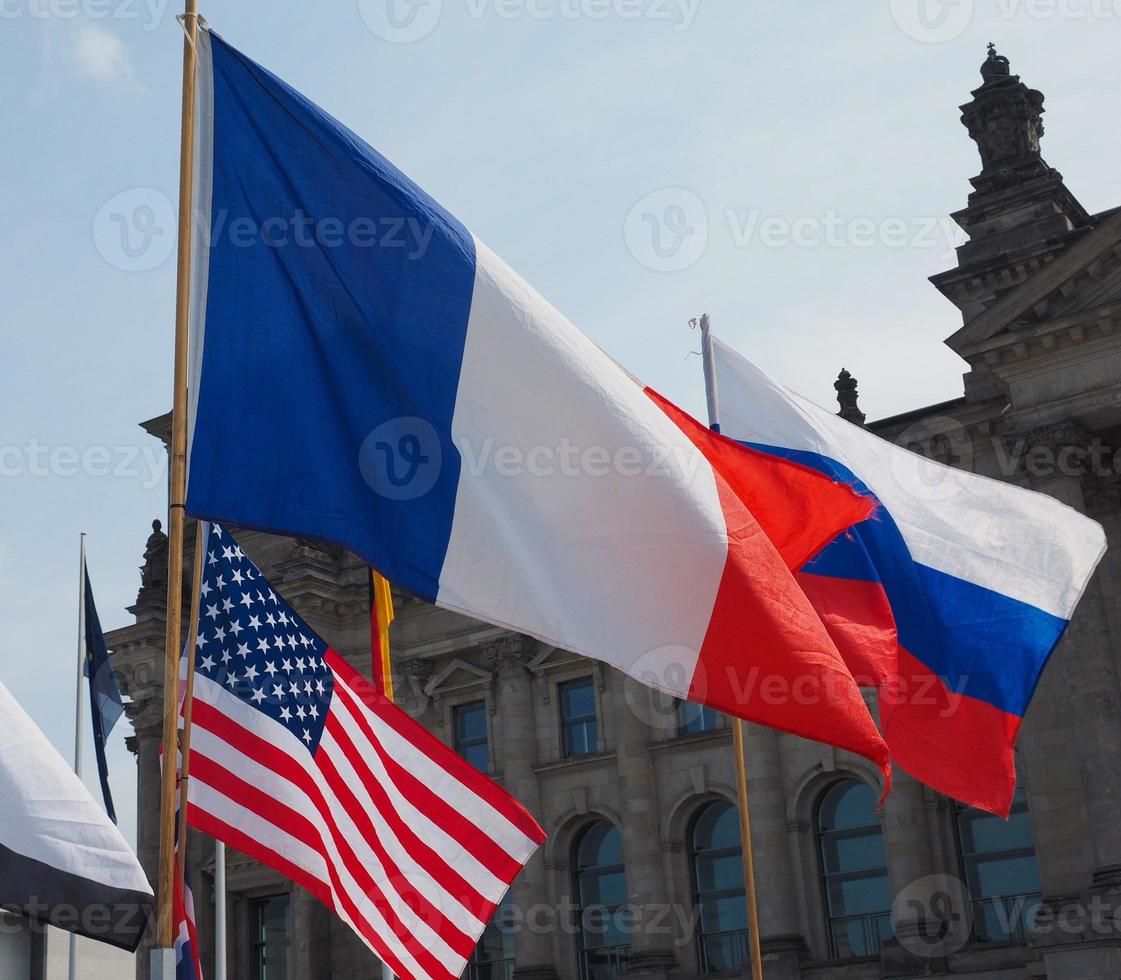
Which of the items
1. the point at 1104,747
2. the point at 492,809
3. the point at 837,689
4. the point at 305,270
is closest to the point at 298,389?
the point at 305,270

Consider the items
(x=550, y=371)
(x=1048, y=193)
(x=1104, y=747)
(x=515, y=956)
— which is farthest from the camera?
(x=515, y=956)

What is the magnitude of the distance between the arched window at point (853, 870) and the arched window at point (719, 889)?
1.87 metres

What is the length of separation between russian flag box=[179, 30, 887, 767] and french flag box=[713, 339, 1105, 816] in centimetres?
291

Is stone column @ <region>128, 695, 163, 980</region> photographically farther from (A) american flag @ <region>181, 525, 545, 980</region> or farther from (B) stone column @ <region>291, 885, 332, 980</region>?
(A) american flag @ <region>181, 525, 545, 980</region>

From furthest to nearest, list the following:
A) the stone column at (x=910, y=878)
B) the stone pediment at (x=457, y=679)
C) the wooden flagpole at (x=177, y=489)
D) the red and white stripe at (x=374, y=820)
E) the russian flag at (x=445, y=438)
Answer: the stone pediment at (x=457, y=679)
the stone column at (x=910, y=878)
the red and white stripe at (x=374, y=820)
the russian flag at (x=445, y=438)
the wooden flagpole at (x=177, y=489)

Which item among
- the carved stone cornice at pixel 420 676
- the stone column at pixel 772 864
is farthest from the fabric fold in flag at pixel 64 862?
the carved stone cornice at pixel 420 676

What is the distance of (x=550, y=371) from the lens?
32.5 feet

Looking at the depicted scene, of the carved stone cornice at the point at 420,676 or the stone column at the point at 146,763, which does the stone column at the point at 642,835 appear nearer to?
the carved stone cornice at the point at 420,676

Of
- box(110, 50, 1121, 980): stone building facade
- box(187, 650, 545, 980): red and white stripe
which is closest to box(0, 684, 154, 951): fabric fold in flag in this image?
box(187, 650, 545, 980): red and white stripe

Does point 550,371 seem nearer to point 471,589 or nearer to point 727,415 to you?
point 471,589

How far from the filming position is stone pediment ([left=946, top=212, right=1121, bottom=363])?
28.9 m

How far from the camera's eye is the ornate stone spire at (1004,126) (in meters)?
35.2

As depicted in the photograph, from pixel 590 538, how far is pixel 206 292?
2718 mm

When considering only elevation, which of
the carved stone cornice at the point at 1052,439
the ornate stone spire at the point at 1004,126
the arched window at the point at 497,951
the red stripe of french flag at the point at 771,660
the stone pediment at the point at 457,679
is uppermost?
the ornate stone spire at the point at 1004,126
